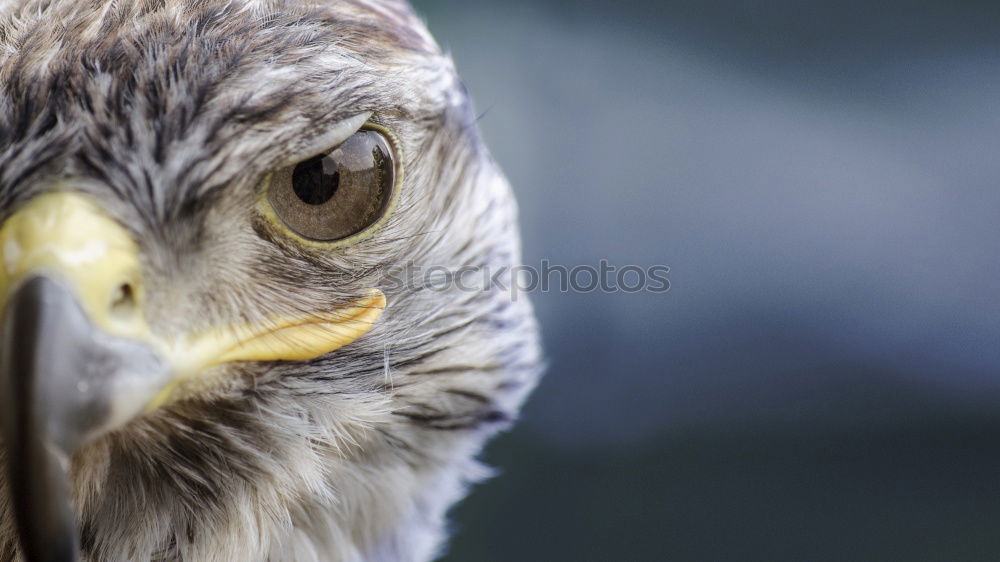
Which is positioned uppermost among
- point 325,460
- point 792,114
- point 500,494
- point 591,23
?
point 591,23

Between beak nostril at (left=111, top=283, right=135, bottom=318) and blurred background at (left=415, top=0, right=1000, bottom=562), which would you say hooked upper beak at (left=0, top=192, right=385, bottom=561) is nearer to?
beak nostril at (left=111, top=283, right=135, bottom=318)

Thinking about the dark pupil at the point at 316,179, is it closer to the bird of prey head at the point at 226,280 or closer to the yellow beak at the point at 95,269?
the bird of prey head at the point at 226,280

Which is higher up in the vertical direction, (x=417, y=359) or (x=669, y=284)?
(x=669, y=284)

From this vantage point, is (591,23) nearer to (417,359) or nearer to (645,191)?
(645,191)

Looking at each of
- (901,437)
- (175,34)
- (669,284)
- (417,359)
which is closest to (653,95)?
(669,284)

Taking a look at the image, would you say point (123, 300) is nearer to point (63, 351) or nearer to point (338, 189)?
point (63, 351)

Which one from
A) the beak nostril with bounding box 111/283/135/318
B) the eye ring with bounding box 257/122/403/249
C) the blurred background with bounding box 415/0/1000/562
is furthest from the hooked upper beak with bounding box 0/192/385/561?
the blurred background with bounding box 415/0/1000/562

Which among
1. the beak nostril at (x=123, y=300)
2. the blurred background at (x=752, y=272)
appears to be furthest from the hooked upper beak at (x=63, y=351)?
the blurred background at (x=752, y=272)

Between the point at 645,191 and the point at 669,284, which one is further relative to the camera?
the point at 645,191
